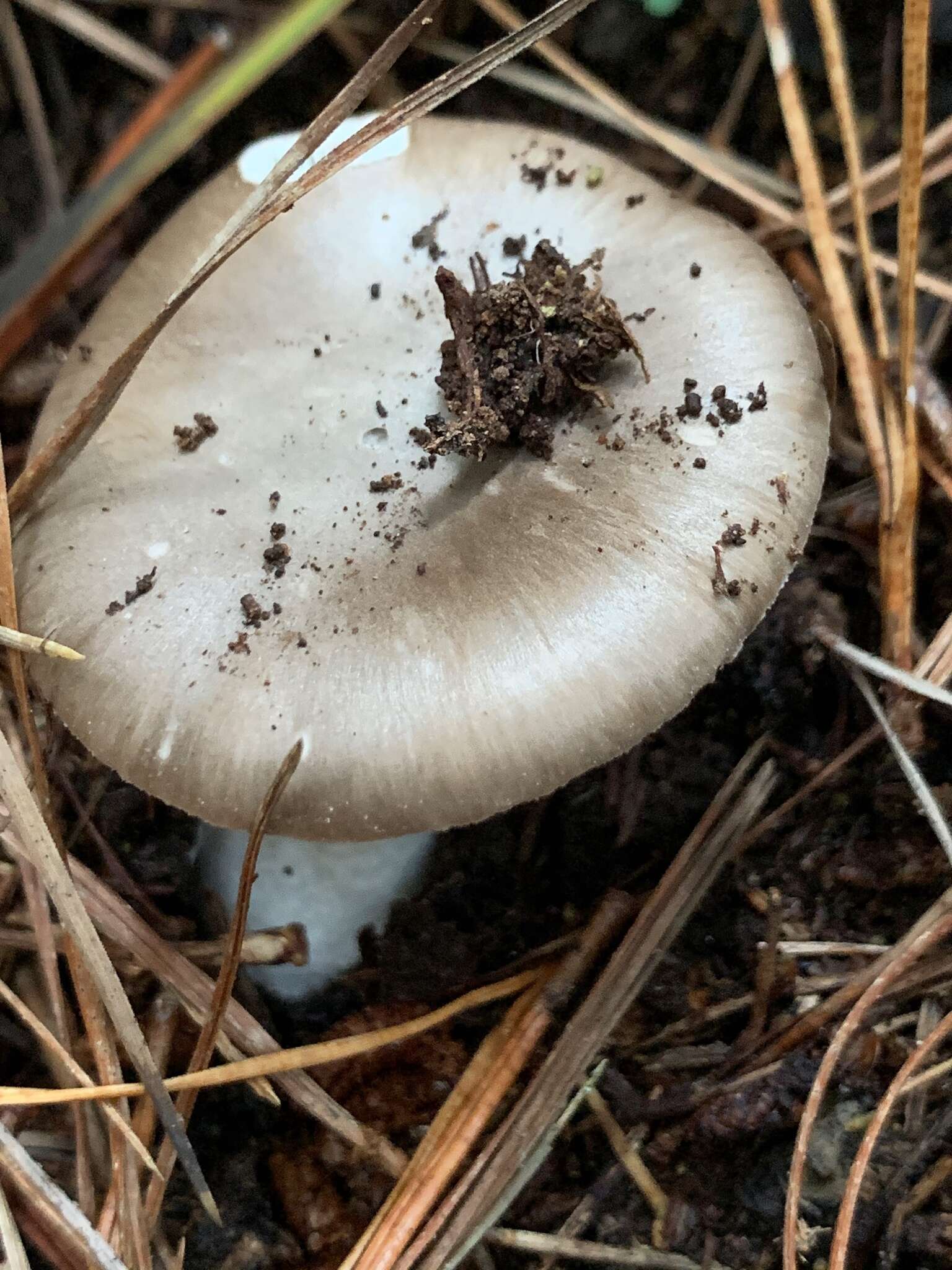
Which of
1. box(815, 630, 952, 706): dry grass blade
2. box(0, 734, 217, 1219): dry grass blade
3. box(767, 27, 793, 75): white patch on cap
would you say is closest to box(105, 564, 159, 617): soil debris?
box(0, 734, 217, 1219): dry grass blade

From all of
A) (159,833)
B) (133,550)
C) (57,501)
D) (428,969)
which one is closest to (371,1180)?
(428,969)

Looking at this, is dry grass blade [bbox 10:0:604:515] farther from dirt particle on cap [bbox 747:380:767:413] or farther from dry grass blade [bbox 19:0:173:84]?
dry grass blade [bbox 19:0:173:84]

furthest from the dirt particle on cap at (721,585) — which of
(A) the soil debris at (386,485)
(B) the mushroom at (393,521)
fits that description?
(A) the soil debris at (386,485)

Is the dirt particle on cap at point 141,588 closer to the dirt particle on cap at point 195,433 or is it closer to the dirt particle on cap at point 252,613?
the dirt particle on cap at point 252,613

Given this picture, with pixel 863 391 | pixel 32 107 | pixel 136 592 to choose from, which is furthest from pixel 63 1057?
pixel 32 107

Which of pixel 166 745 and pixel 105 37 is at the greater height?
pixel 105 37

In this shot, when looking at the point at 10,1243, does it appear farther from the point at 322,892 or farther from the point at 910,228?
the point at 910,228

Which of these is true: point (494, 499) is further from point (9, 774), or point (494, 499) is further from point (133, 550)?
point (9, 774)
